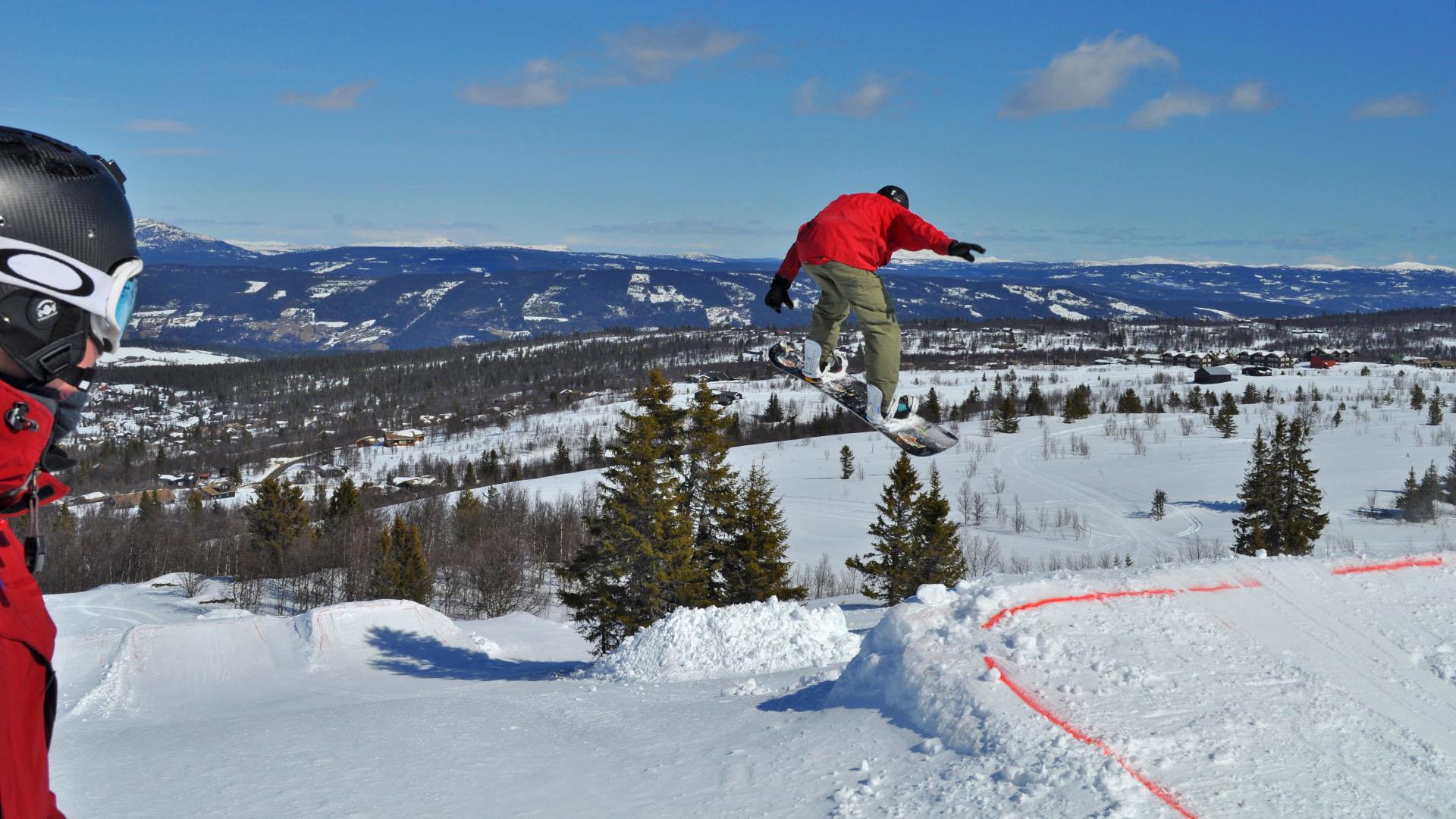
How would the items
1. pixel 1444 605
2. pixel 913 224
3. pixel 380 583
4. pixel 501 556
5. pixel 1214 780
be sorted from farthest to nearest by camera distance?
pixel 501 556, pixel 380 583, pixel 1444 605, pixel 913 224, pixel 1214 780

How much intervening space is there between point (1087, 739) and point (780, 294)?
5.17 m

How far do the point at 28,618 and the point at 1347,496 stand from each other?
79.8 metres

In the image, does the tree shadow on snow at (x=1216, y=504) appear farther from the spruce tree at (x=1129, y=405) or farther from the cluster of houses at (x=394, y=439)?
Answer: the cluster of houses at (x=394, y=439)

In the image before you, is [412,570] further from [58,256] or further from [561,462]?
[561,462]

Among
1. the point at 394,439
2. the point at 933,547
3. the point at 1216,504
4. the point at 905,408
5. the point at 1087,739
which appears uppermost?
the point at 905,408

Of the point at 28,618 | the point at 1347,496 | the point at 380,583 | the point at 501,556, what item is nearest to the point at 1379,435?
the point at 1347,496

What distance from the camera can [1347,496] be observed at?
218 ft

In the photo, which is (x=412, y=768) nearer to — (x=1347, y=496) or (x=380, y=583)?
(x=380, y=583)

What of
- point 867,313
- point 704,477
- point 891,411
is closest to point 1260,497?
point 704,477

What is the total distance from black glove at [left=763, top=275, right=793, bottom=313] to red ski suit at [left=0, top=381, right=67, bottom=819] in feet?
24.5

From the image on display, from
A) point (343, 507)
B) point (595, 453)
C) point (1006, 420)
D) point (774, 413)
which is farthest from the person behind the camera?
point (774, 413)

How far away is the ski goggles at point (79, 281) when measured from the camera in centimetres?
236

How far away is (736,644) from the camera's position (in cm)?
1609

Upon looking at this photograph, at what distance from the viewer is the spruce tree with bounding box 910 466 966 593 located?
3850cm
